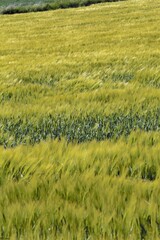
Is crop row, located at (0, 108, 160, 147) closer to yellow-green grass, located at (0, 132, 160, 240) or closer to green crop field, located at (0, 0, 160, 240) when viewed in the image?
green crop field, located at (0, 0, 160, 240)

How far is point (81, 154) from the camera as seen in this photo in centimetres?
309

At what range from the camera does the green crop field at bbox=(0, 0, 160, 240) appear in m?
2.15

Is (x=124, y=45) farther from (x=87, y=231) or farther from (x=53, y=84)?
(x=87, y=231)

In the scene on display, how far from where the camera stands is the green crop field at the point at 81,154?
2.15m

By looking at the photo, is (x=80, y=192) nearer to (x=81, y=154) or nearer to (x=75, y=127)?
(x=81, y=154)

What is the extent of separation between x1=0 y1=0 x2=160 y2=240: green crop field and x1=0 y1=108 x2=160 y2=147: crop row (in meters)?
0.01

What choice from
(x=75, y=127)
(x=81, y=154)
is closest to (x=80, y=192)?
(x=81, y=154)

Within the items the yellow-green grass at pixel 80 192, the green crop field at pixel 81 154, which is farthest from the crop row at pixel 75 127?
the yellow-green grass at pixel 80 192

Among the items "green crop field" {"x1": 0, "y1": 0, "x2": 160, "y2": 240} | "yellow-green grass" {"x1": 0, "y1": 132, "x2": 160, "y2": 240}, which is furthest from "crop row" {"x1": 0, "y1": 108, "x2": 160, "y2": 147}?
"yellow-green grass" {"x1": 0, "y1": 132, "x2": 160, "y2": 240}

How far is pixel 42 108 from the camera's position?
5.12 m

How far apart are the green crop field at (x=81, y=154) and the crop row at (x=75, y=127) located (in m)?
0.01

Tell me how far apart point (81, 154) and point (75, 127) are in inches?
49.9

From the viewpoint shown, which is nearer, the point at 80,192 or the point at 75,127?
the point at 80,192

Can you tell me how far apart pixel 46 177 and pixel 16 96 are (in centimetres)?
399
